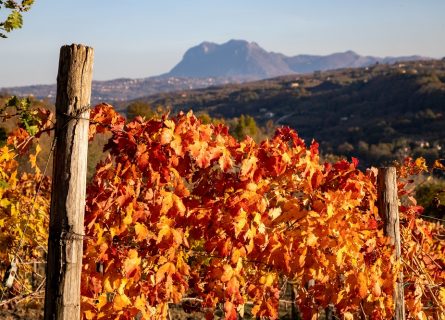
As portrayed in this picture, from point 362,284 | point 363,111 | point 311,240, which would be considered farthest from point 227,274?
point 363,111

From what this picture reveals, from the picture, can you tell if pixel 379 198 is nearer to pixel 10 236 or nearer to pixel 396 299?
pixel 396 299

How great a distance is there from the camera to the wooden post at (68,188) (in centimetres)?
265

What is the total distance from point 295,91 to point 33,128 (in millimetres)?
153206

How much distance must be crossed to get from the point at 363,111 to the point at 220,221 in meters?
112

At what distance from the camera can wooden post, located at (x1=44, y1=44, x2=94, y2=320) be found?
2648mm

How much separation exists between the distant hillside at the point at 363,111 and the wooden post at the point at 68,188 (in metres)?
Result: 42.0

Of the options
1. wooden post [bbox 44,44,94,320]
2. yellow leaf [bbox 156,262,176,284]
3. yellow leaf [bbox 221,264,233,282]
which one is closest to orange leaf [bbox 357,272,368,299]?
yellow leaf [bbox 221,264,233,282]

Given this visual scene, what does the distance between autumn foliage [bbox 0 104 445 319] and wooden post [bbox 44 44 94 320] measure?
1.03 feet

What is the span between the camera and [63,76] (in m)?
2.66

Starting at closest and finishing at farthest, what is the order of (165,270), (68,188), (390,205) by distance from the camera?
(68,188), (165,270), (390,205)

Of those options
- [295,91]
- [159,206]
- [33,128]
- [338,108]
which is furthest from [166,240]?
[295,91]

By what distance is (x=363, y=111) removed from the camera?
361 ft

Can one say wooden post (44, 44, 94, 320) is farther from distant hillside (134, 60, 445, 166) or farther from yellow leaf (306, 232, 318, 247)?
distant hillside (134, 60, 445, 166)

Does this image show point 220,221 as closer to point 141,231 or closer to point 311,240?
point 141,231
